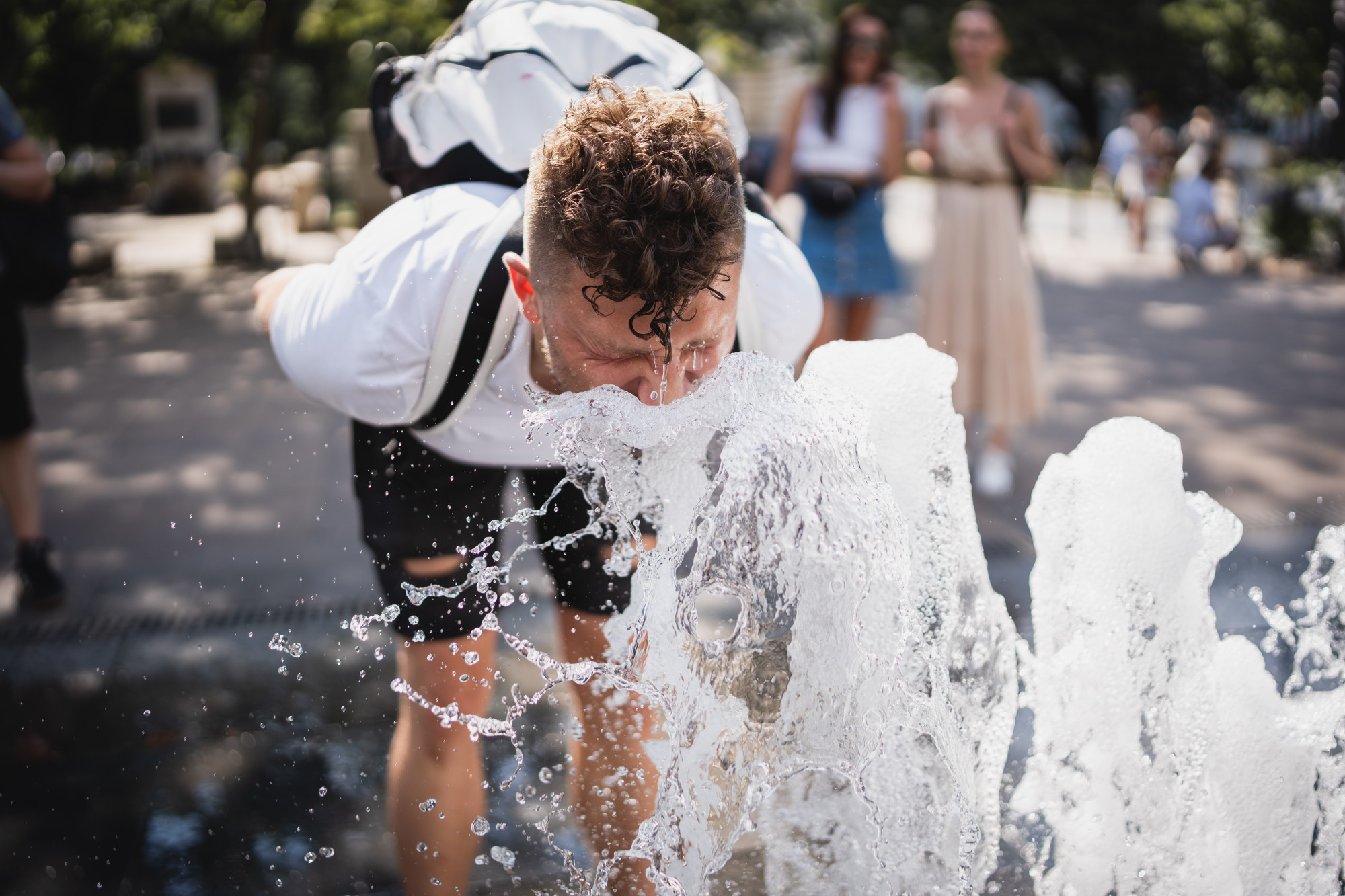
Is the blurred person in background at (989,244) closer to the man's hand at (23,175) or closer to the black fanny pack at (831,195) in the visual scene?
the black fanny pack at (831,195)

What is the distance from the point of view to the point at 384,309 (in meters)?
1.70

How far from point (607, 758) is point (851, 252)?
296cm

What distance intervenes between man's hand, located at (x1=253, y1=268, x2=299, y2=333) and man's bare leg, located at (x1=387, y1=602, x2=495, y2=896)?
615mm

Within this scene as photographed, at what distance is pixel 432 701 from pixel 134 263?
36.0 ft

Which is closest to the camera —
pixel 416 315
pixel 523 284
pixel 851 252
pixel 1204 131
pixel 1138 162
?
pixel 523 284

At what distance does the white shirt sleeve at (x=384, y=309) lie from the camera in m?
1.71

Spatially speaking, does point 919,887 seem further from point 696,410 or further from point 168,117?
point 168,117

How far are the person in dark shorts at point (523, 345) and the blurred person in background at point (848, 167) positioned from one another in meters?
A: 2.73

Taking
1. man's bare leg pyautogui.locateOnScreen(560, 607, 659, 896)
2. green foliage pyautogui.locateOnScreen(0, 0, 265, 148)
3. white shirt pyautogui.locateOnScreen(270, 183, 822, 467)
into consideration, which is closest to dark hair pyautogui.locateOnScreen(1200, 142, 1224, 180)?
green foliage pyautogui.locateOnScreen(0, 0, 265, 148)

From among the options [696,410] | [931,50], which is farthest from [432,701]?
[931,50]

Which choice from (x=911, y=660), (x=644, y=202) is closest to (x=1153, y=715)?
(x=911, y=660)

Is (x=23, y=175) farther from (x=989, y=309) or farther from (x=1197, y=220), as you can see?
(x=1197, y=220)

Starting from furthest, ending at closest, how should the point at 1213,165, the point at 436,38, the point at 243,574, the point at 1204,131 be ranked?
the point at 1204,131 → the point at 1213,165 → the point at 436,38 → the point at 243,574

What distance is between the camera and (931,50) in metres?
28.6
